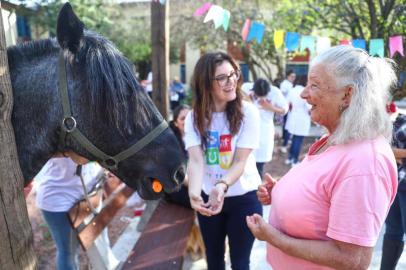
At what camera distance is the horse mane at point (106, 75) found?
1.19 m

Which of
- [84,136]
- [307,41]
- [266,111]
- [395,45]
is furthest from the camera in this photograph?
[307,41]

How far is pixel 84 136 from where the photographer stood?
1.22m

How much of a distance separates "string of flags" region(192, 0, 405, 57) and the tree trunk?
3.28m

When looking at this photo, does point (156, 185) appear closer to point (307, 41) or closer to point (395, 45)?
point (395, 45)

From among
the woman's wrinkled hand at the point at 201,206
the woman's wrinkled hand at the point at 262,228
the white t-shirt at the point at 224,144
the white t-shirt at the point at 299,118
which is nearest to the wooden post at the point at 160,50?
the white t-shirt at the point at 224,144

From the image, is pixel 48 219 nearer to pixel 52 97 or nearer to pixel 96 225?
pixel 96 225

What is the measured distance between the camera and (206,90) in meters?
2.07

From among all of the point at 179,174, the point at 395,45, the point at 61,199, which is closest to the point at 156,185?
the point at 179,174

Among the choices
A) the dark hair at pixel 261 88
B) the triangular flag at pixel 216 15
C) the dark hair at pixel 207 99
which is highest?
the triangular flag at pixel 216 15

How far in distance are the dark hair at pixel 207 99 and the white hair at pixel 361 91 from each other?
94 cm

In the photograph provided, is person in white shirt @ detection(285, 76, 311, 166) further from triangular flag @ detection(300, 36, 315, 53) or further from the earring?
the earring

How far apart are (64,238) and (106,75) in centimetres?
160

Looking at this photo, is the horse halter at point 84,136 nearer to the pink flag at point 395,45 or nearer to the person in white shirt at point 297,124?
the pink flag at point 395,45

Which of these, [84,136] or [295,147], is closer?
[84,136]
